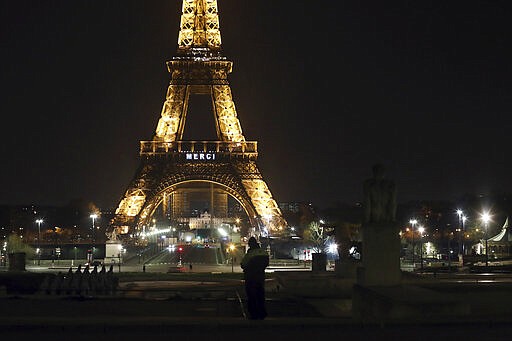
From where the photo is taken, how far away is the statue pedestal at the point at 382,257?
722 inches

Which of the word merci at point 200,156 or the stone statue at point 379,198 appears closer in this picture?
the stone statue at point 379,198

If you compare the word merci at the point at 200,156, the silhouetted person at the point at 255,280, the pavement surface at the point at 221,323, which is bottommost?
the pavement surface at the point at 221,323

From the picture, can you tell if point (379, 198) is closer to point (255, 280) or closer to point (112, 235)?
point (255, 280)

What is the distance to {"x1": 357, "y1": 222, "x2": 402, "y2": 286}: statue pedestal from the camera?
18.3 meters

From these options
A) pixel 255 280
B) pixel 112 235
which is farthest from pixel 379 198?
pixel 112 235

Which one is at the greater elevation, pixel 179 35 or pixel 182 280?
pixel 179 35

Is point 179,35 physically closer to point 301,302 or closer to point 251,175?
point 251,175

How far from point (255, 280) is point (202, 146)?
67.0 meters

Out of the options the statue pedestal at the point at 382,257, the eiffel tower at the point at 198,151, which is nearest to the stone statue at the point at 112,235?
the eiffel tower at the point at 198,151

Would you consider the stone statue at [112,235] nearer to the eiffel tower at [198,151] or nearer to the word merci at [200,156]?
the eiffel tower at [198,151]

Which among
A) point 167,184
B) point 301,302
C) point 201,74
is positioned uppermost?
point 201,74

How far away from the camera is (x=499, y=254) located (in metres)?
61.6

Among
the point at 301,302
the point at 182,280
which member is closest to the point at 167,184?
the point at 182,280

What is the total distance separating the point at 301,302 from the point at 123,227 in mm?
56894
